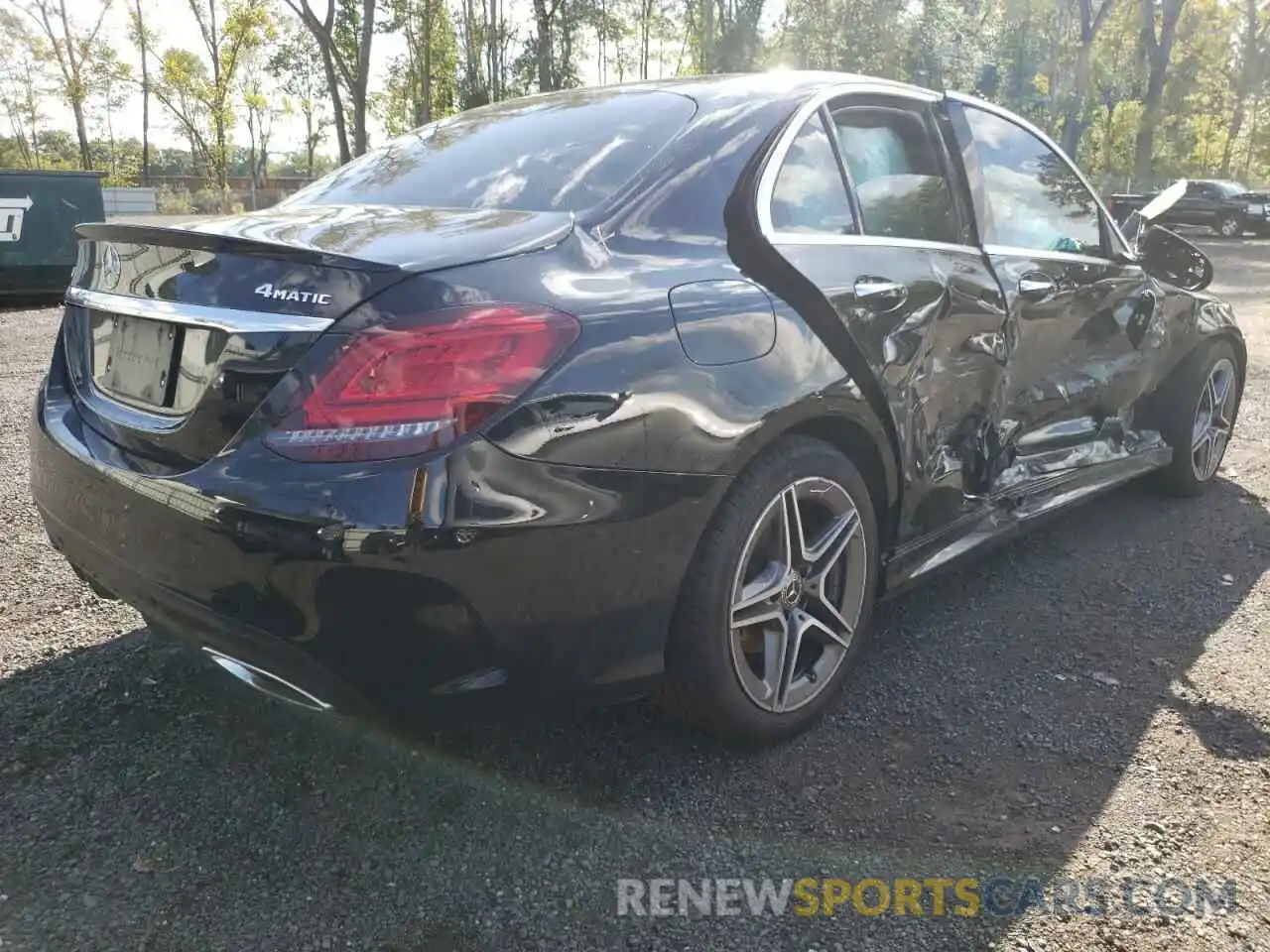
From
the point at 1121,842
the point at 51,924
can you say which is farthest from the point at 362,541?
the point at 1121,842

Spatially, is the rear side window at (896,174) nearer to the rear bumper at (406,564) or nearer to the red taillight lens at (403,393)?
the rear bumper at (406,564)

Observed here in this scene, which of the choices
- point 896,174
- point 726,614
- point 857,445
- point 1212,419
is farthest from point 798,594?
point 1212,419

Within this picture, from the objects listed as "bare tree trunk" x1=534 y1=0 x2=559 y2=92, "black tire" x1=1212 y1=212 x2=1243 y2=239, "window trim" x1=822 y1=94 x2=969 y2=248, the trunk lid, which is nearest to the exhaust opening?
the trunk lid

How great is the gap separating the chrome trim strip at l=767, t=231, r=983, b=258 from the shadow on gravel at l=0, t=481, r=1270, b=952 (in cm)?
122

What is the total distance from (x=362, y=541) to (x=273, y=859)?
0.79 metres

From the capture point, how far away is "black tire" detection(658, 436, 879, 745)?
2.16 m

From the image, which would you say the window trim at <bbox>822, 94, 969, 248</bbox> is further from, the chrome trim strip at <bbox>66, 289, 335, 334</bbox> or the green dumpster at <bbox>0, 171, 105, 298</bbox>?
the green dumpster at <bbox>0, 171, 105, 298</bbox>

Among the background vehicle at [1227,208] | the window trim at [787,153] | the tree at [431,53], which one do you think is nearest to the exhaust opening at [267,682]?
the window trim at [787,153]

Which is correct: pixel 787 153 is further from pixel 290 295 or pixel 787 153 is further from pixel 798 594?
pixel 290 295

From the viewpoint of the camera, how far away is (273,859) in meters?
2.03

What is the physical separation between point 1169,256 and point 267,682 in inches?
160

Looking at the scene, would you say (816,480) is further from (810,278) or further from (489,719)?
(489,719)

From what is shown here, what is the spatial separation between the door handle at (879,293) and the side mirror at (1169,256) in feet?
7.18

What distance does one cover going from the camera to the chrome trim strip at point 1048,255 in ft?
10.4
